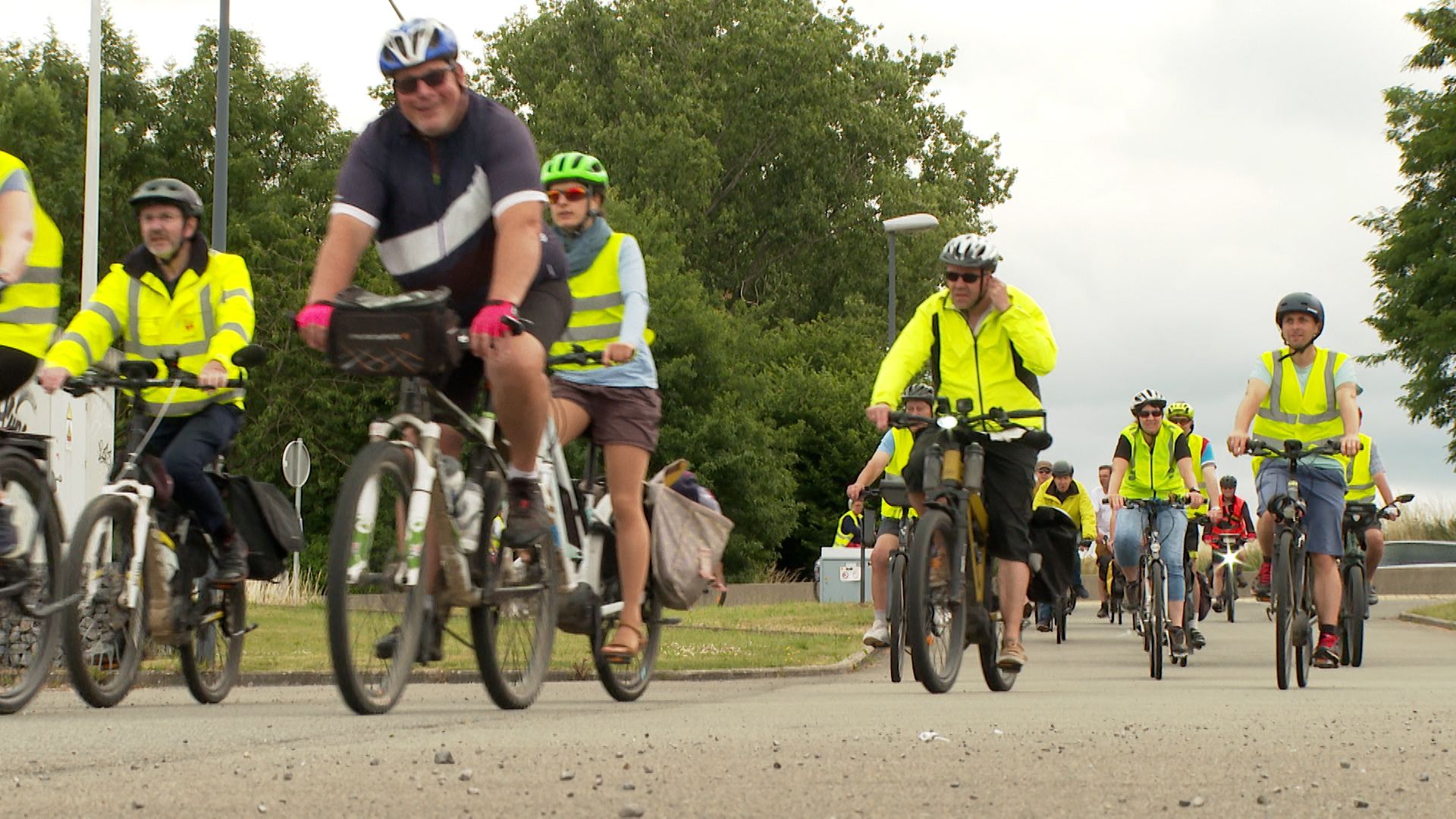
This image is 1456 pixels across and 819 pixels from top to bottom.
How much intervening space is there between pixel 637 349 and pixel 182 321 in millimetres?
1799

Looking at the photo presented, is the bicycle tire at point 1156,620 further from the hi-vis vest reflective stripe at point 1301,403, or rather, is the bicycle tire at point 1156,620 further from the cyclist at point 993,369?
the cyclist at point 993,369

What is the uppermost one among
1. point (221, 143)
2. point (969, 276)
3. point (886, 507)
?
point (221, 143)

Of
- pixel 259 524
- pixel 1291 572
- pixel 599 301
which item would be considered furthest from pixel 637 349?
pixel 1291 572

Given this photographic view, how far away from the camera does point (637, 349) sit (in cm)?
820

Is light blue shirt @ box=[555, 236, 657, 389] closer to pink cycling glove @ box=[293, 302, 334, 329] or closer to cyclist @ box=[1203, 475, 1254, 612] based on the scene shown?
pink cycling glove @ box=[293, 302, 334, 329]

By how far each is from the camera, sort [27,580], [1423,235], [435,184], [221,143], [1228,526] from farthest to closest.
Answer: [1423,235], [1228,526], [221,143], [27,580], [435,184]

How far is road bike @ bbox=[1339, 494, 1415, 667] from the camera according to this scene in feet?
46.0

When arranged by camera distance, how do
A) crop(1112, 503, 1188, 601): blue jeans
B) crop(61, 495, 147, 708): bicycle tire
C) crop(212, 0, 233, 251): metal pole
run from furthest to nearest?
1. crop(212, 0, 233, 251): metal pole
2. crop(1112, 503, 1188, 601): blue jeans
3. crop(61, 495, 147, 708): bicycle tire

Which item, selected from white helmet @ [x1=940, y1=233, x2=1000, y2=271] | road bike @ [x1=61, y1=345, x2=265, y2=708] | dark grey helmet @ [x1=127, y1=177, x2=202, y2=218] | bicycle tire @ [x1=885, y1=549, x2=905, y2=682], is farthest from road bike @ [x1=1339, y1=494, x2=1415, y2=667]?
dark grey helmet @ [x1=127, y1=177, x2=202, y2=218]

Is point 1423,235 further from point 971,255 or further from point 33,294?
point 33,294

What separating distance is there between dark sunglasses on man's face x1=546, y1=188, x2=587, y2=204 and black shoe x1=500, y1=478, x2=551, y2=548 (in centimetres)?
167

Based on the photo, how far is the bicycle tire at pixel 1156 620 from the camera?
511 inches

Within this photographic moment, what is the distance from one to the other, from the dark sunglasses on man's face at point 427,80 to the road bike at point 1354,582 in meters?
8.45

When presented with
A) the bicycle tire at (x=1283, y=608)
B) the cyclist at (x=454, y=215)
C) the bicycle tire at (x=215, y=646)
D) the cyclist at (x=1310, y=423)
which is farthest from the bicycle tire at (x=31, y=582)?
the cyclist at (x=1310, y=423)
